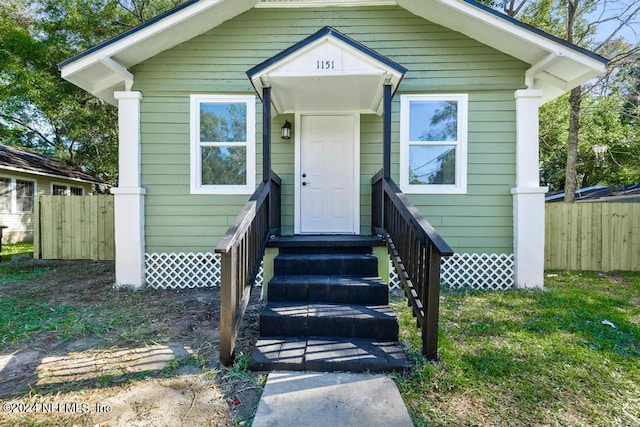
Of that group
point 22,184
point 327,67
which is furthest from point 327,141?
point 22,184

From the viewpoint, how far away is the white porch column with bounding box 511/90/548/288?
4.72m

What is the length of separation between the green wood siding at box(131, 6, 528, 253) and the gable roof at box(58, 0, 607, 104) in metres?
0.12

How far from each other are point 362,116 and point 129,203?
3849 millimetres

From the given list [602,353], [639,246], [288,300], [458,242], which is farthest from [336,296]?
[639,246]

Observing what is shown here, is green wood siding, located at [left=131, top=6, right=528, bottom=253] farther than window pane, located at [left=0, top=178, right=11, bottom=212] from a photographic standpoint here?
No

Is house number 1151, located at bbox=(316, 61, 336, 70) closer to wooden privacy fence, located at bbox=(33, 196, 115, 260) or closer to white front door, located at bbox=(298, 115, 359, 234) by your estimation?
white front door, located at bbox=(298, 115, 359, 234)

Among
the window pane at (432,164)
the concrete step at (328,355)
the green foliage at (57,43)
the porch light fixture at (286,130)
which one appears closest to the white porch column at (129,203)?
the porch light fixture at (286,130)

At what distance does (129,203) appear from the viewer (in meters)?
4.80

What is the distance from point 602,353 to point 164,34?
632cm

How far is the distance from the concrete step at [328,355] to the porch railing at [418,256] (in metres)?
0.32

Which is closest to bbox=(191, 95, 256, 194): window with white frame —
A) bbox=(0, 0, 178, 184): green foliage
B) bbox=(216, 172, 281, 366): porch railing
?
bbox=(216, 172, 281, 366): porch railing

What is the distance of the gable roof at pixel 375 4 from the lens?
4238 millimetres

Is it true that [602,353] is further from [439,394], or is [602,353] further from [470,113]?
[470,113]

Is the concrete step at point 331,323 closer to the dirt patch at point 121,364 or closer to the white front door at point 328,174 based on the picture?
the dirt patch at point 121,364
